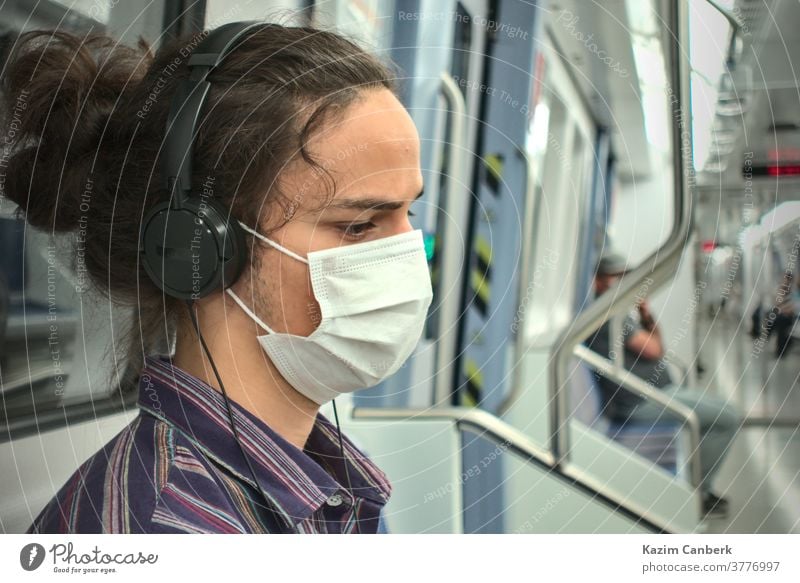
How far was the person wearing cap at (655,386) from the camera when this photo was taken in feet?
3.11

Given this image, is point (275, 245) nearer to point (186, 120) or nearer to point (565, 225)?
point (186, 120)

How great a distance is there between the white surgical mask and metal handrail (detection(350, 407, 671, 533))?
22cm

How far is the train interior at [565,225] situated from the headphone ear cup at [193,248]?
6.2 inches

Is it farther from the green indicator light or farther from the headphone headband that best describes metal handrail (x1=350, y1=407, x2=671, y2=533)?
the headphone headband

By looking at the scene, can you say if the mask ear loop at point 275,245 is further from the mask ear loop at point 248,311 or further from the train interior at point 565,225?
the train interior at point 565,225

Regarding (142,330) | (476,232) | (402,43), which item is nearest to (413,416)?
(476,232)

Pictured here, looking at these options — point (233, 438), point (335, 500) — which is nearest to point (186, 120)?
point (233, 438)

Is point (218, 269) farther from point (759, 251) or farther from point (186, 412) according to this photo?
point (759, 251)

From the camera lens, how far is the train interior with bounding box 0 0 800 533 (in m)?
0.92

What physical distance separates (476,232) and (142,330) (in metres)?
0.41

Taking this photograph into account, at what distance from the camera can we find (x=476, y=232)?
96 cm
